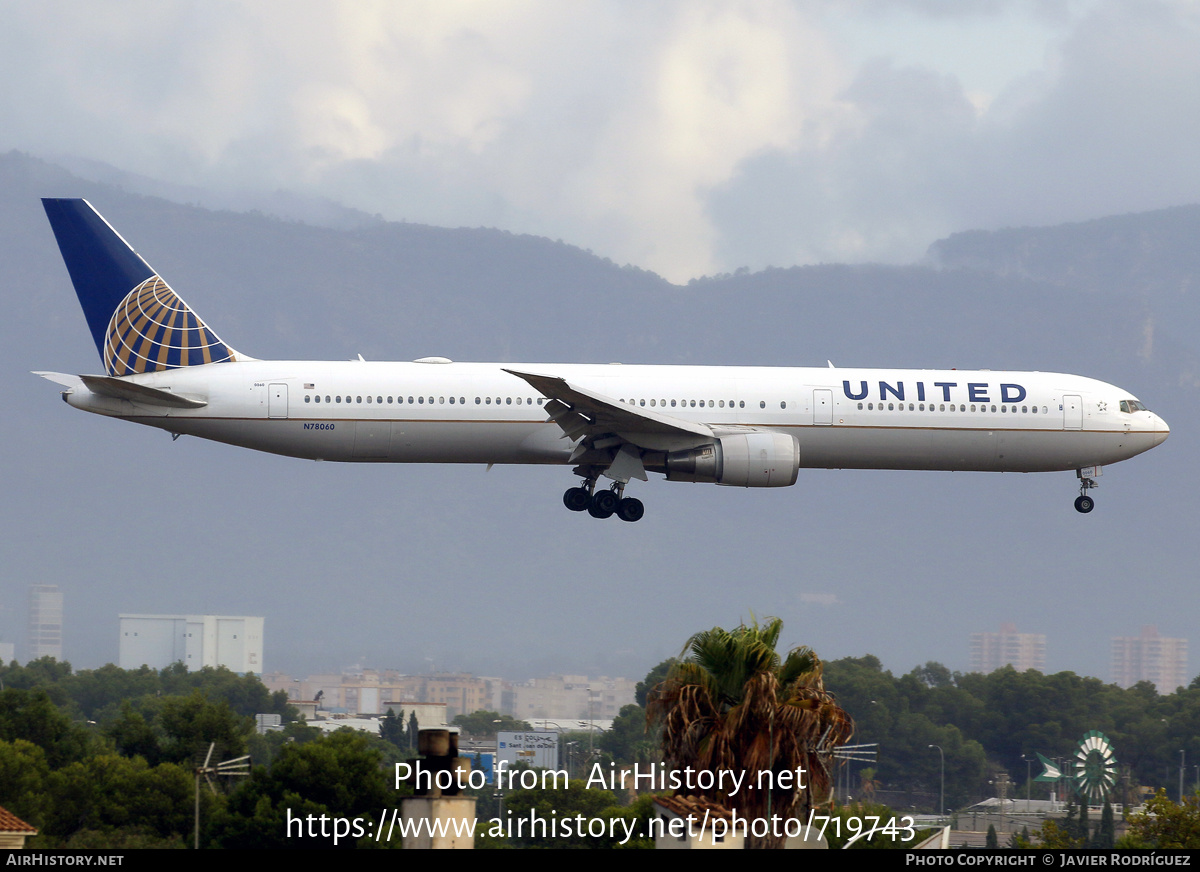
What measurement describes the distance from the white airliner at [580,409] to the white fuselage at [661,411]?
0.14 feet

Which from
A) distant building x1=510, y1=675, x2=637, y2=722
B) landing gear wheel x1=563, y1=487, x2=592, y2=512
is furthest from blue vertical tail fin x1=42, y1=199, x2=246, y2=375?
distant building x1=510, y1=675, x2=637, y2=722

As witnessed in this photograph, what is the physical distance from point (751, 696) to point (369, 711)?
589 ft

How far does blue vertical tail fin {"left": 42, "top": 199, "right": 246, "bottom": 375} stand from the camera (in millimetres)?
41188

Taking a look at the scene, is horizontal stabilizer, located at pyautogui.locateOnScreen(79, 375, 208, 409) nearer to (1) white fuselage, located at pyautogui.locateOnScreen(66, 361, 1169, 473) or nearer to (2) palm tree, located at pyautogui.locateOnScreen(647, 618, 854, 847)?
(1) white fuselage, located at pyautogui.locateOnScreen(66, 361, 1169, 473)

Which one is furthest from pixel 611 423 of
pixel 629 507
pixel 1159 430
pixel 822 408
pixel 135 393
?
pixel 1159 430

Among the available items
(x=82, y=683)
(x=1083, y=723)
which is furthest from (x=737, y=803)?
(x=82, y=683)

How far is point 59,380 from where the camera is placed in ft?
130

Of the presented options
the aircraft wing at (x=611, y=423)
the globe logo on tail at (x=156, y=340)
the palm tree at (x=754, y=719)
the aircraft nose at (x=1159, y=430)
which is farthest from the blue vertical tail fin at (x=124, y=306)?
the aircraft nose at (x=1159, y=430)

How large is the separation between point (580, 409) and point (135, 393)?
36.7ft

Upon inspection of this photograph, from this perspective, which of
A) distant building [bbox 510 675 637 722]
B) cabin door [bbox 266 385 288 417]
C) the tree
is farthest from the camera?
distant building [bbox 510 675 637 722]

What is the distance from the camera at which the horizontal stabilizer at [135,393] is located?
3831 centimetres

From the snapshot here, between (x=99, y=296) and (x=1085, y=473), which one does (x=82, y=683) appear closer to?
(x=99, y=296)

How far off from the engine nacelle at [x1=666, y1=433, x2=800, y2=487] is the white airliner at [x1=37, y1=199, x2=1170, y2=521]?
5cm

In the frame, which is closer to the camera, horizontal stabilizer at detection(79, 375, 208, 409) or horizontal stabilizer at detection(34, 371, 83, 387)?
horizontal stabilizer at detection(79, 375, 208, 409)
